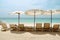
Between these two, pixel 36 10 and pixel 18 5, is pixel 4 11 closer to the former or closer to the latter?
pixel 18 5

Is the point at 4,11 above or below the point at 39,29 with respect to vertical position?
above

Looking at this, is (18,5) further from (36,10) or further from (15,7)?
(36,10)

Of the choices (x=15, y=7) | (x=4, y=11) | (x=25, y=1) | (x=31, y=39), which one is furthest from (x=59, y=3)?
(x=31, y=39)

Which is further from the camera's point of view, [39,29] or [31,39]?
[39,29]

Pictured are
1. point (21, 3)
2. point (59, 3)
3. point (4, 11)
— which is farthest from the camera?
point (4, 11)

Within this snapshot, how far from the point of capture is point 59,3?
146ft

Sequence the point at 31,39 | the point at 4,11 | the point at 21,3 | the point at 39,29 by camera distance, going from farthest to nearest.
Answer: the point at 4,11, the point at 21,3, the point at 39,29, the point at 31,39

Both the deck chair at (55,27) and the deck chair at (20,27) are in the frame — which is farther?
the deck chair at (20,27)

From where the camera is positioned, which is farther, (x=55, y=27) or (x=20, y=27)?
(x=20, y=27)

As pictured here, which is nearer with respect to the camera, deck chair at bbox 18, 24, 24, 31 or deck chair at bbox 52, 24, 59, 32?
deck chair at bbox 52, 24, 59, 32

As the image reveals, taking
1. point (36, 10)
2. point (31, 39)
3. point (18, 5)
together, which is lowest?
point (31, 39)

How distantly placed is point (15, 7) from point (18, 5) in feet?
4.84

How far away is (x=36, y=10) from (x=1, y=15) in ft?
145

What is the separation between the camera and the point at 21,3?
4800cm
